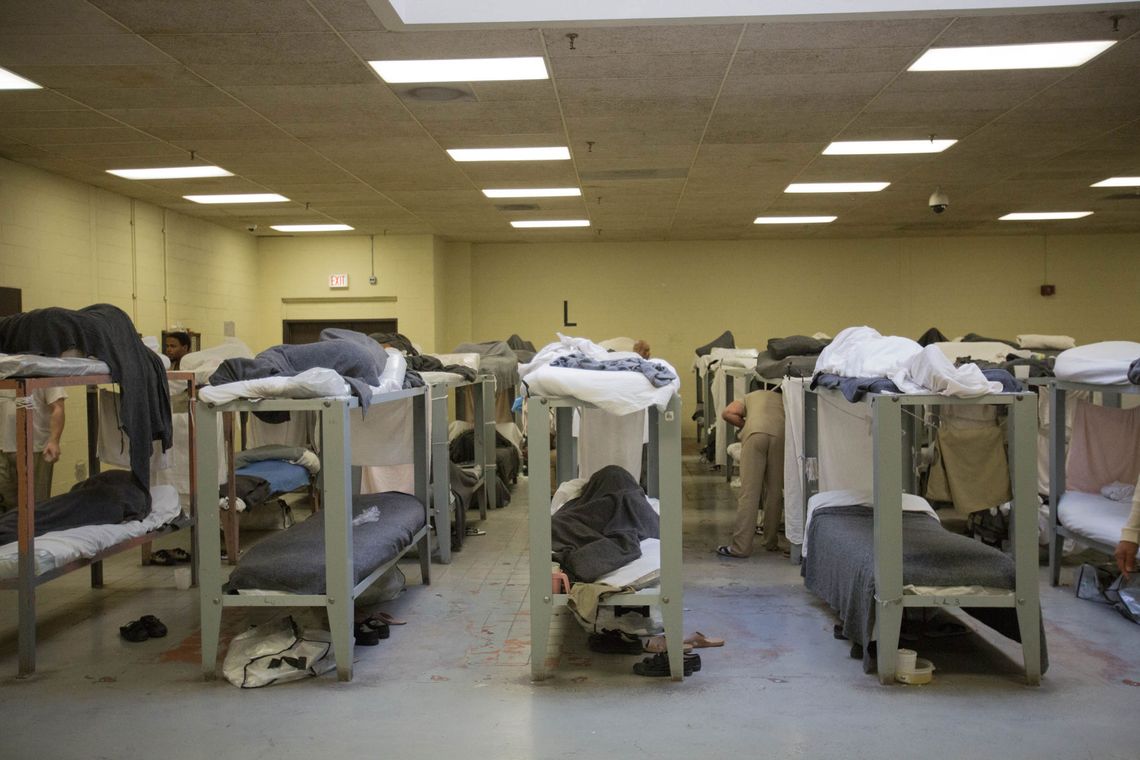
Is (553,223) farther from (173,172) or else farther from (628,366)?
(628,366)

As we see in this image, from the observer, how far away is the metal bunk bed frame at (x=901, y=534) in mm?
3748

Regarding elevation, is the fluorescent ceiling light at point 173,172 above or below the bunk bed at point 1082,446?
above

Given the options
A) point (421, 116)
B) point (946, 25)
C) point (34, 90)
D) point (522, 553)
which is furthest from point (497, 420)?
point (946, 25)

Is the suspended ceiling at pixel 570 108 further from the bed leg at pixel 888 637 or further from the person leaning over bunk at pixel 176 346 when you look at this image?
the bed leg at pixel 888 637

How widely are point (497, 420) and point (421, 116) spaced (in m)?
3.67

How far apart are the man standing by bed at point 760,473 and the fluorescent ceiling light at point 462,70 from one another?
2.72 m

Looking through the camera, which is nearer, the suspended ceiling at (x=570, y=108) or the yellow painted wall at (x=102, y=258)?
the suspended ceiling at (x=570, y=108)

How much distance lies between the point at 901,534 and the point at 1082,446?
249cm

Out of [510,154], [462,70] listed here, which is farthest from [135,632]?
[510,154]

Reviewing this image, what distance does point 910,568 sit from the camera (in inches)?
153

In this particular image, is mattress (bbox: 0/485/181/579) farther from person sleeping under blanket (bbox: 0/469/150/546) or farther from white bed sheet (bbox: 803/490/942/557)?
white bed sheet (bbox: 803/490/942/557)

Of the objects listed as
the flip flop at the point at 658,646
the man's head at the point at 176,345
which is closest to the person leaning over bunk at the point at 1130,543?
the flip flop at the point at 658,646

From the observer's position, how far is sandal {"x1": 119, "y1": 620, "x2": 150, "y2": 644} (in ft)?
14.8

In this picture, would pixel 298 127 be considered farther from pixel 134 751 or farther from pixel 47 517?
pixel 134 751
